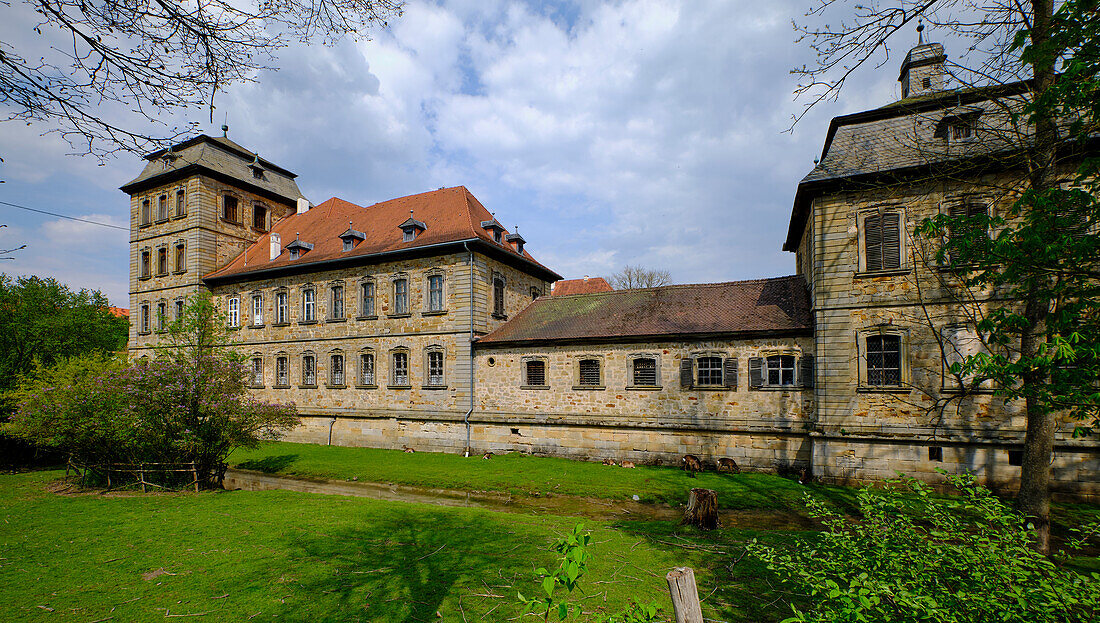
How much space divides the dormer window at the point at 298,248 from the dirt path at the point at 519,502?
11892 mm

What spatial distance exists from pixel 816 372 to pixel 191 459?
1738 cm

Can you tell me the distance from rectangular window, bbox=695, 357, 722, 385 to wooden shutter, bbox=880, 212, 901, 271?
5.29 metres

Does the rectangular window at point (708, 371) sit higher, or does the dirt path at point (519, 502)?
the rectangular window at point (708, 371)

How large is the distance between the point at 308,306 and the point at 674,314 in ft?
55.6

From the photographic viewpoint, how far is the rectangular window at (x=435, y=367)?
2010cm

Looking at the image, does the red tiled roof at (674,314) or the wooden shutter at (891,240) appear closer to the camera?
the wooden shutter at (891,240)

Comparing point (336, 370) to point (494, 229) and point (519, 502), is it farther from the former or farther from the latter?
point (519, 502)

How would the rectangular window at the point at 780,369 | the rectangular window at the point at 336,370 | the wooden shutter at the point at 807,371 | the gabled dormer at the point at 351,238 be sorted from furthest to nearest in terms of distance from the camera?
the gabled dormer at the point at 351,238 < the rectangular window at the point at 336,370 < the rectangular window at the point at 780,369 < the wooden shutter at the point at 807,371

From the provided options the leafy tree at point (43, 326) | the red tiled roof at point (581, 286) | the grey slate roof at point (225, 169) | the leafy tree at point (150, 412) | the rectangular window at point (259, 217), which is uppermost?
the grey slate roof at point (225, 169)

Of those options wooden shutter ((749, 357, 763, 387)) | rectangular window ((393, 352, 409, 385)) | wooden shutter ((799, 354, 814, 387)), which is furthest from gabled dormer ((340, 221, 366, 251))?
wooden shutter ((799, 354, 814, 387))

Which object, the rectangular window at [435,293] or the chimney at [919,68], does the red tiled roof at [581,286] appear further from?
the chimney at [919,68]

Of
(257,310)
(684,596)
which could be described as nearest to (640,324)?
(684,596)

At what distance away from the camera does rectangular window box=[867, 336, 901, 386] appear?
13375mm

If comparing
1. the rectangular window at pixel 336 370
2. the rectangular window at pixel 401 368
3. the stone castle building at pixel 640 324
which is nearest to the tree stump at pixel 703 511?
the stone castle building at pixel 640 324
